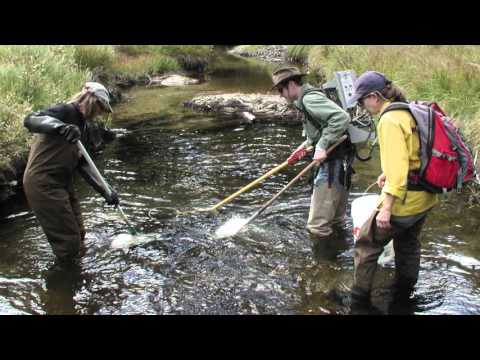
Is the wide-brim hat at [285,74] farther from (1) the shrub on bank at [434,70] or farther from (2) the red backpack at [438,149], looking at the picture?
(1) the shrub on bank at [434,70]

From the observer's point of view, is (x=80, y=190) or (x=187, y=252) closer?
(x=187, y=252)

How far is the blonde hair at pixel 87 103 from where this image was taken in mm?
5578

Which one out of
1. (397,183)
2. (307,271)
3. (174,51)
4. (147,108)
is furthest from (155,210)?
(174,51)

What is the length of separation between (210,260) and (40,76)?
7.52 metres

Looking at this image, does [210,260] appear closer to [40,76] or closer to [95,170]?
[95,170]

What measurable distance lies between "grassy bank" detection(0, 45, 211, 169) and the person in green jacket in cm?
529

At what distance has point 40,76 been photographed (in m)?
11.1

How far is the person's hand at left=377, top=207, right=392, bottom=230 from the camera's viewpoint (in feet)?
14.0

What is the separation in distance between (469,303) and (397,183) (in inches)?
83.1

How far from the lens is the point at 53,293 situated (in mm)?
5660

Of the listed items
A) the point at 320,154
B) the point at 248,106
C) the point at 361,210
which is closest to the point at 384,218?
the point at 361,210

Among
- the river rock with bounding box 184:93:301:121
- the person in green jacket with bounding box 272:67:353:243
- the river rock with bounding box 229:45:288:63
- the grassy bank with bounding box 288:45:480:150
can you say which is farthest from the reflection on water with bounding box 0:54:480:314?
the river rock with bounding box 229:45:288:63

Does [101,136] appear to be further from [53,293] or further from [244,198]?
[53,293]

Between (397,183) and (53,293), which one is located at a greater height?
(397,183)
